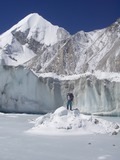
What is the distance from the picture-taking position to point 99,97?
115 feet

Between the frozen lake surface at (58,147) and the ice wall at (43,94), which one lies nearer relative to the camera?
the frozen lake surface at (58,147)

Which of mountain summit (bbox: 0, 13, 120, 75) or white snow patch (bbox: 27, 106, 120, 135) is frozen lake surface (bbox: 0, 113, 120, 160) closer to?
white snow patch (bbox: 27, 106, 120, 135)

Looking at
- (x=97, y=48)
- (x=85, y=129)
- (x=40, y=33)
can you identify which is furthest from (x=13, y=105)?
(x=40, y=33)

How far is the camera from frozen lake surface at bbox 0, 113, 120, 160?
358 inches

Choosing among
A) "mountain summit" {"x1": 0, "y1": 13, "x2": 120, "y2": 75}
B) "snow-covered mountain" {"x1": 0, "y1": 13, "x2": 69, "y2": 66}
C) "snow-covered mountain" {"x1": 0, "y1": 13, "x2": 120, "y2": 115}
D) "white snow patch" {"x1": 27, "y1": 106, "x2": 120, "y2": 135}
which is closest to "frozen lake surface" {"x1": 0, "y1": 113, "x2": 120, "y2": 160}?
"white snow patch" {"x1": 27, "y1": 106, "x2": 120, "y2": 135}

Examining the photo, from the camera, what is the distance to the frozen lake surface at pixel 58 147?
9.10 m

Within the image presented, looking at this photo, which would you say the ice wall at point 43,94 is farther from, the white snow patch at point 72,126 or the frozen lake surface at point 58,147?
the frozen lake surface at point 58,147

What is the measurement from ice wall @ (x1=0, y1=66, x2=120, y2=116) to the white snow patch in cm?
1881

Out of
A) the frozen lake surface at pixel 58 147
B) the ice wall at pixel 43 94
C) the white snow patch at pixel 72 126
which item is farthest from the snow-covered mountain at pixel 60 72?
the frozen lake surface at pixel 58 147

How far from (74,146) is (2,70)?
964 inches

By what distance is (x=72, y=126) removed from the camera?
47.7 feet

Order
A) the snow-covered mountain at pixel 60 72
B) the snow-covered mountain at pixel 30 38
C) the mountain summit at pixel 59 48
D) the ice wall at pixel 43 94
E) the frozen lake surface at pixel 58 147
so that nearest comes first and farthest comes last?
the frozen lake surface at pixel 58 147
the ice wall at pixel 43 94
the snow-covered mountain at pixel 60 72
the mountain summit at pixel 59 48
the snow-covered mountain at pixel 30 38

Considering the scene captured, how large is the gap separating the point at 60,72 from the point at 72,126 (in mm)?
52953

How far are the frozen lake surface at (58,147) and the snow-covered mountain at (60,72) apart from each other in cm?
2092
